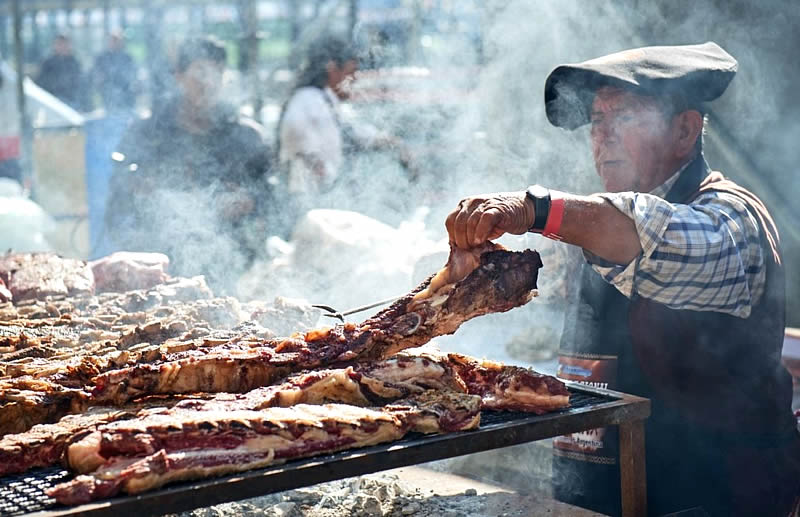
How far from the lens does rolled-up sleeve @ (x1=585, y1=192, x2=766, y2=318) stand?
3.44 metres

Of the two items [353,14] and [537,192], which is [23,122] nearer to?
[353,14]

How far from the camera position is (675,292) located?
3611mm

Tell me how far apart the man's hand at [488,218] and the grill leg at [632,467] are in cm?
85

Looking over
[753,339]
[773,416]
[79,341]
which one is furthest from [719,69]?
[79,341]

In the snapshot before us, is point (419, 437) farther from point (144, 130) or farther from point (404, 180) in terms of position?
point (144, 130)

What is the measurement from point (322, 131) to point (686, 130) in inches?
227

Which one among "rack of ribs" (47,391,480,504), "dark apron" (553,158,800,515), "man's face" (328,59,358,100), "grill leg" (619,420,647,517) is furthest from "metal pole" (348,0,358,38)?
"rack of ribs" (47,391,480,504)

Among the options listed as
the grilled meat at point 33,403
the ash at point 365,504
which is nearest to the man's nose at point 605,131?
the ash at point 365,504

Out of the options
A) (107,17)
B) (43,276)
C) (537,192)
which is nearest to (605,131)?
(537,192)

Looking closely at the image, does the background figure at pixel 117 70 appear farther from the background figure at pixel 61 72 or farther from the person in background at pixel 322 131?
the person in background at pixel 322 131

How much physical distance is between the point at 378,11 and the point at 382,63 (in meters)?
2.57

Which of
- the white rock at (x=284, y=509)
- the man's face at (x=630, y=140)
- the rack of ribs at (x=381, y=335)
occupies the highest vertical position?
the man's face at (x=630, y=140)

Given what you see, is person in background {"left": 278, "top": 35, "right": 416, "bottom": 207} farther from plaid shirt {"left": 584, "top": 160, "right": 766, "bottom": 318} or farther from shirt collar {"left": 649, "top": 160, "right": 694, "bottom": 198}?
plaid shirt {"left": 584, "top": 160, "right": 766, "bottom": 318}

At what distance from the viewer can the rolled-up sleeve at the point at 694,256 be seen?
136 inches
